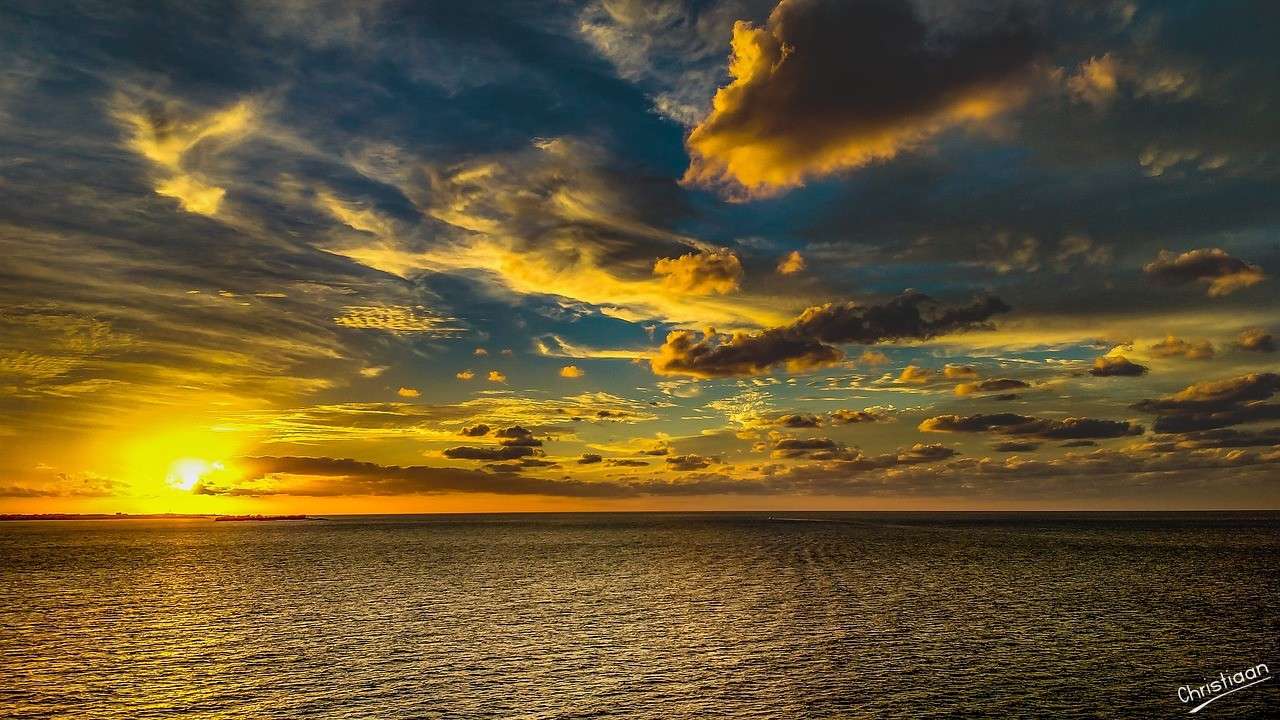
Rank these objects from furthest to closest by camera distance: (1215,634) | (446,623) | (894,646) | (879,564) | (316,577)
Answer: (879,564) < (316,577) < (446,623) < (1215,634) < (894,646)

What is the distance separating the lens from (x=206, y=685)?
163 feet

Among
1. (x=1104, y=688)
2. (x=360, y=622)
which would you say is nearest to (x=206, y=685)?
(x=360, y=622)

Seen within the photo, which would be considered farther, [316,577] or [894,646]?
[316,577]

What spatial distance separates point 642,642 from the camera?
62.7 m

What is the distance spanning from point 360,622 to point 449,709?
108ft

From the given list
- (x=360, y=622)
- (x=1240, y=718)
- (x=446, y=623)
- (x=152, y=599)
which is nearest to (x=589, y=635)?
(x=446, y=623)

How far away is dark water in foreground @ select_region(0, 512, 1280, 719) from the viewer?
1784 inches

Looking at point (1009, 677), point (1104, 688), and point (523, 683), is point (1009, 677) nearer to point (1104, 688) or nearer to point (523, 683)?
point (1104, 688)

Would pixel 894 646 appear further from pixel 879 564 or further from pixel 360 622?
pixel 879 564

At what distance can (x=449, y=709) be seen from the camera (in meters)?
43.7

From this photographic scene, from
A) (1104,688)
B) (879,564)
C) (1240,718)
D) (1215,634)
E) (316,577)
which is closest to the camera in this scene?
(1240,718)

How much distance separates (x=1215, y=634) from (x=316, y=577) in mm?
106532

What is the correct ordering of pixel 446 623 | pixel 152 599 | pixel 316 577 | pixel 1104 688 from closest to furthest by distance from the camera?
pixel 1104 688, pixel 446 623, pixel 152 599, pixel 316 577

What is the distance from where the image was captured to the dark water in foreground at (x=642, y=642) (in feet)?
149
